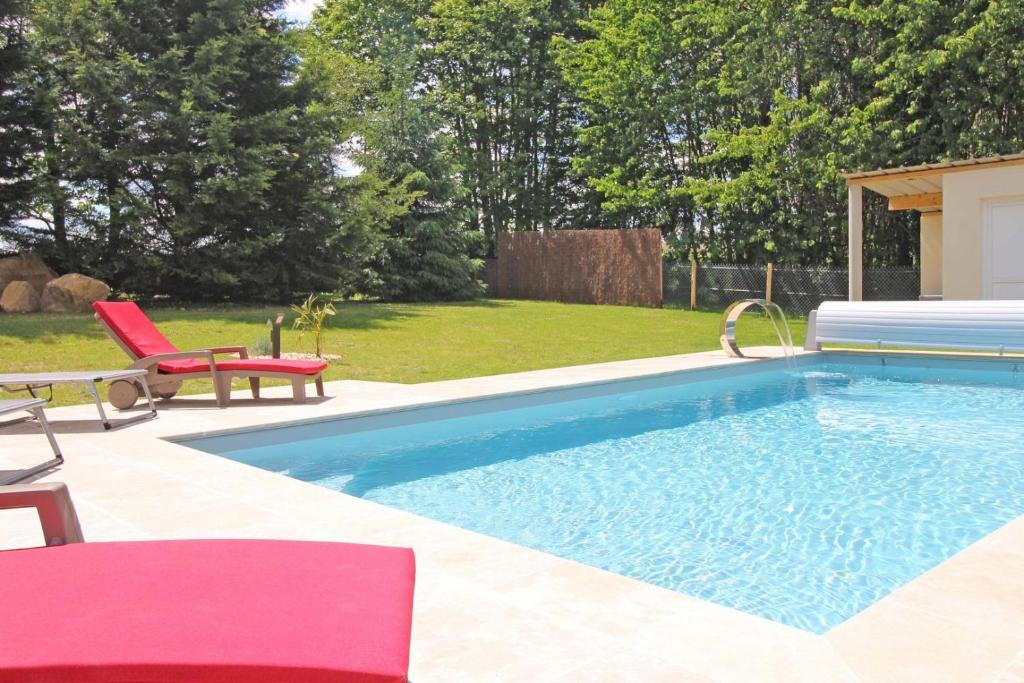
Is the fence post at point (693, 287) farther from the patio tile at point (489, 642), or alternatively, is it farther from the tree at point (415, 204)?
the patio tile at point (489, 642)

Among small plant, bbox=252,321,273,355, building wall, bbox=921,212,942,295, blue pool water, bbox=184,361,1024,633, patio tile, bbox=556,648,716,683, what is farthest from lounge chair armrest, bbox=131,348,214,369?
building wall, bbox=921,212,942,295

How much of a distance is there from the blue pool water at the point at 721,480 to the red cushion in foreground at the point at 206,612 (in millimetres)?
2104

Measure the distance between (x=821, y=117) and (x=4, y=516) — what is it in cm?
1986

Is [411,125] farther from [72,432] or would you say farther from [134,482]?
[134,482]

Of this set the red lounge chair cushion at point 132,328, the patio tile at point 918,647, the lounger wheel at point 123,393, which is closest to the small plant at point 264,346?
the red lounge chair cushion at point 132,328

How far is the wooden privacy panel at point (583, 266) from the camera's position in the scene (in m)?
22.6

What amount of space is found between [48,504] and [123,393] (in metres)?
4.99

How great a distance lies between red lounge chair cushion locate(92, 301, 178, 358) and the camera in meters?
7.04

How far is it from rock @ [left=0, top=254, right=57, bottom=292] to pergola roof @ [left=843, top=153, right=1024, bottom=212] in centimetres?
1528

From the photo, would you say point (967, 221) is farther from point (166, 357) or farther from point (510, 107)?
point (510, 107)

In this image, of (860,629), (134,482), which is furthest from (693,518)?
(134,482)

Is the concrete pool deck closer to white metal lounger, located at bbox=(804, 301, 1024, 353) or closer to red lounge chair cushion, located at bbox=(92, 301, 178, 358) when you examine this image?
red lounge chair cushion, located at bbox=(92, 301, 178, 358)

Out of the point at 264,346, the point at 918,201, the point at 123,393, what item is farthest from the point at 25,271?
the point at 918,201

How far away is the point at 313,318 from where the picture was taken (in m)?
11.2
